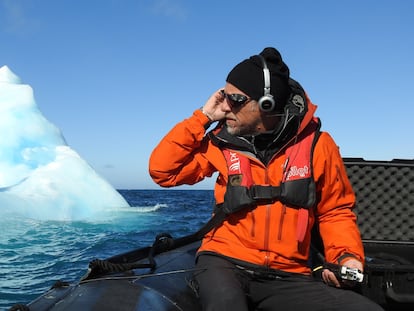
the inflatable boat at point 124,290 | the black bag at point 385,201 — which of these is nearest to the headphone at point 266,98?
the inflatable boat at point 124,290

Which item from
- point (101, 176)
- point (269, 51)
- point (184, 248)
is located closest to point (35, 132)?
point (101, 176)

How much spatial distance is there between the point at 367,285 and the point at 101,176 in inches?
775

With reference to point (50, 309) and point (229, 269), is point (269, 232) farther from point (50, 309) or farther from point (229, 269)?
point (50, 309)

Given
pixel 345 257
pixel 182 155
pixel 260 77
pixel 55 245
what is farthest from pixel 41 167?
pixel 345 257

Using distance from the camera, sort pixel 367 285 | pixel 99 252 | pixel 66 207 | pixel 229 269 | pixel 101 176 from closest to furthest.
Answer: pixel 229 269 → pixel 367 285 → pixel 99 252 → pixel 66 207 → pixel 101 176

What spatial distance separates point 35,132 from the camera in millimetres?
19312

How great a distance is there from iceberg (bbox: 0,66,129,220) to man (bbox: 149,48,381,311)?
50.1 ft

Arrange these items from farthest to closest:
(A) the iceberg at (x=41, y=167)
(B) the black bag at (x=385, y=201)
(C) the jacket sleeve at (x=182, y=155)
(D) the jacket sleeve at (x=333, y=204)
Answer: (A) the iceberg at (x=41, y=167) → (B) the black bag at (x=385, y=201) → (C) the jacket sleeve at (x=182, y=155) → (D) the jacket sleeve at (x=333, y=204)

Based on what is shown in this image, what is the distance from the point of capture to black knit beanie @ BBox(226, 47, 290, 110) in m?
2.48

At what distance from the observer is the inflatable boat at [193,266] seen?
7.14ft

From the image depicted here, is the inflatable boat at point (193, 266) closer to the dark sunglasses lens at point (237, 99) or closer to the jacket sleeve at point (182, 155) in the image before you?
the jacket sleeve at point (182, 155)

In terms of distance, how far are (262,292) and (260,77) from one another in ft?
4.07

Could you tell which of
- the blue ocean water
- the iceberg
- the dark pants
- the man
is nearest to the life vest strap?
the man

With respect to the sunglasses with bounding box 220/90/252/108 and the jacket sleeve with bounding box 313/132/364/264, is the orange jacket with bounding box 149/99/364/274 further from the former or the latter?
the sunglasses with bounding box 220/90/252/108
